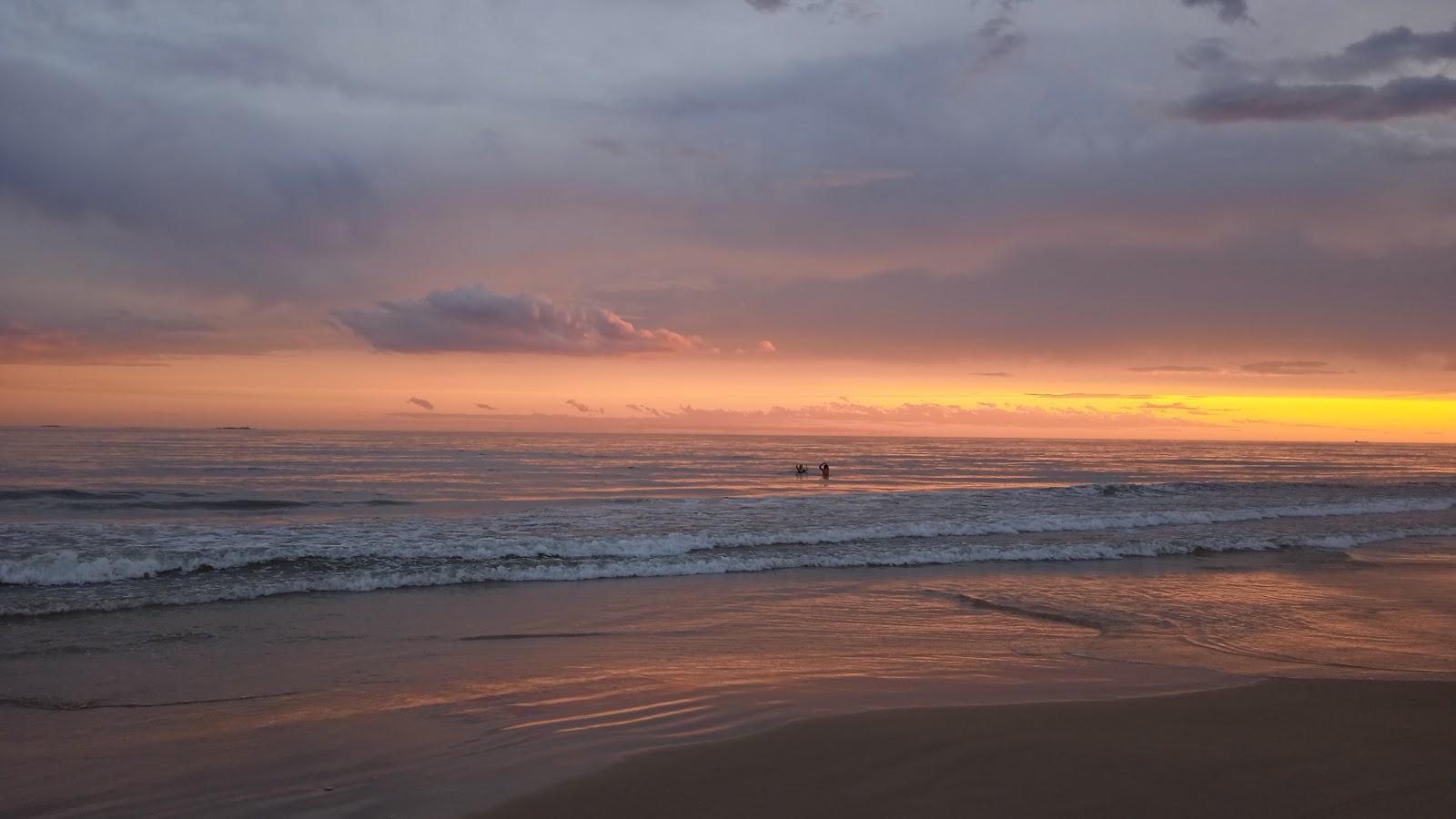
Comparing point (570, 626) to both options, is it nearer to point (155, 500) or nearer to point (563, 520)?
point (563, 520)

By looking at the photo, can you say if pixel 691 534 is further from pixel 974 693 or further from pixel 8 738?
pixel 8 738

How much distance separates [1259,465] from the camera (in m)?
66.3

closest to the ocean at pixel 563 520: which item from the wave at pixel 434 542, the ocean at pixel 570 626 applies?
the wave at pixel 434 542

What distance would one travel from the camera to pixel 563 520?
2489 cm

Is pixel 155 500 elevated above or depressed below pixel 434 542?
below

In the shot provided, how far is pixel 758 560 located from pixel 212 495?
2409 cm

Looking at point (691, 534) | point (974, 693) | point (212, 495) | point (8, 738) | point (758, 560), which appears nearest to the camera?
point (8, 738)

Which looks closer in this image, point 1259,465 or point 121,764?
point 121,764

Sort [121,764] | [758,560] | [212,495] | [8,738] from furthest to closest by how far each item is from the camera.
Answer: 1. [212,495]
2. [758,560]
3. [8,738]
4. [121,764]

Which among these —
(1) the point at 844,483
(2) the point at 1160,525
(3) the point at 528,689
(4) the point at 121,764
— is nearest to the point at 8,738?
(4) the point at 121,764

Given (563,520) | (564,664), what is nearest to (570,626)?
(564,664)

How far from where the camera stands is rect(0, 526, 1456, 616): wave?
13.4 metres

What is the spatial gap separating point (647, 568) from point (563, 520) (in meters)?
8.83

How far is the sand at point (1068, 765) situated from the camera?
5.63m
